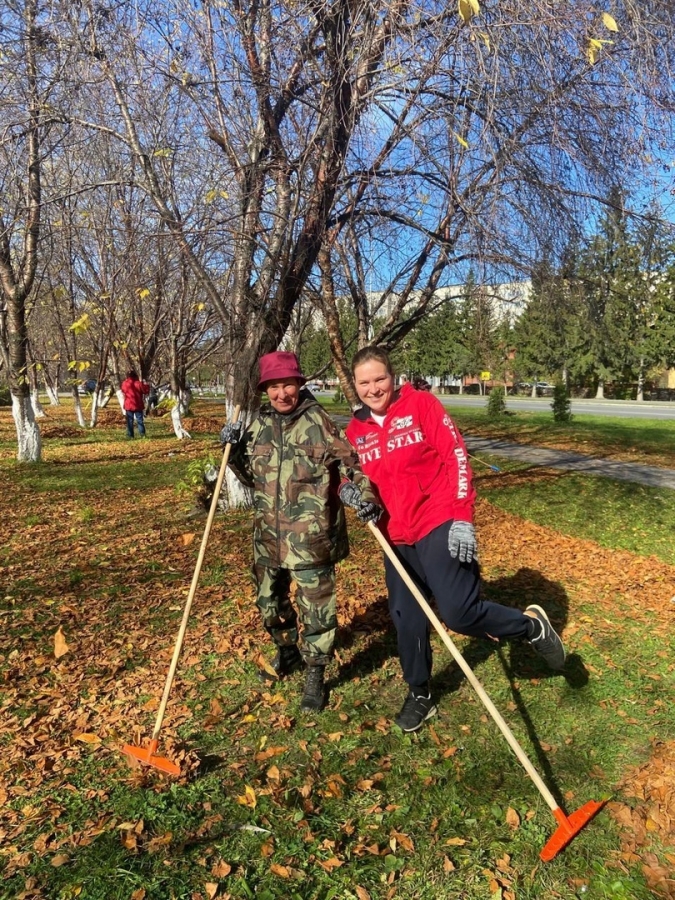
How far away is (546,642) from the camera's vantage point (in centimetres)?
340

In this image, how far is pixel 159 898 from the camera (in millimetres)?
2289

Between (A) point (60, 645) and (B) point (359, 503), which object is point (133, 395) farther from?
(B) point (359, 503)

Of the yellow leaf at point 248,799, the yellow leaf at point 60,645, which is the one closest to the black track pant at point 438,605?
the yellow leaf at point 248,799

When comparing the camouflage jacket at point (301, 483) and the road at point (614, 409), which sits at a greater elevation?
the camouflage jacket at point (301, 483)

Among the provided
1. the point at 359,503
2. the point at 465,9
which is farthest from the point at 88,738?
the point at 465,9

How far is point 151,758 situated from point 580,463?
11110mm

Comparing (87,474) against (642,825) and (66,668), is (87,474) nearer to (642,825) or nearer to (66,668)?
(66,668)

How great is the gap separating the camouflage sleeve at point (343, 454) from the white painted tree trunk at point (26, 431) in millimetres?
10428

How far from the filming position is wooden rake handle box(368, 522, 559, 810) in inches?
103

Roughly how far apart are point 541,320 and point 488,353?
70.6 inches

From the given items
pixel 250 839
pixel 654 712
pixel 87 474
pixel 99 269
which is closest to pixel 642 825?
pixel 654 712

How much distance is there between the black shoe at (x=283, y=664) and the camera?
12.6 feet

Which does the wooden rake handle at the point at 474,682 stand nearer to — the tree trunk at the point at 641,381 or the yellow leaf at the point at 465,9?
the yellow leaf at the point at 465,9

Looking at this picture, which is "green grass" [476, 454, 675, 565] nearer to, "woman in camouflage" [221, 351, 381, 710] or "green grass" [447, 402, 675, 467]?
"green grass" [447, 402, 675, 467]
